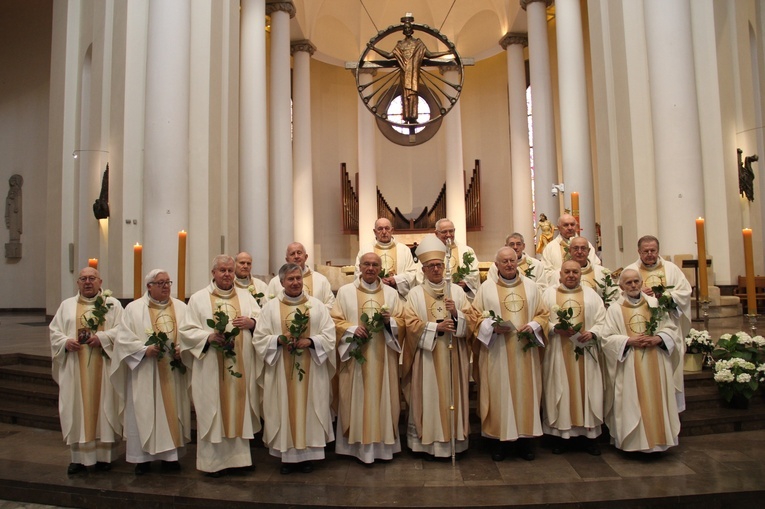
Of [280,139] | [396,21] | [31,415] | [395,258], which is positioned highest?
[396,21]

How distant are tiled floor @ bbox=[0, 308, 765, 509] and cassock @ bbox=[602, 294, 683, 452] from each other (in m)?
0.21

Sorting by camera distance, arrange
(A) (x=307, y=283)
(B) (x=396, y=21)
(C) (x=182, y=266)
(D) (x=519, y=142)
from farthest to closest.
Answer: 1. (B) (x=396, y=21)
2. (D) (x=519, y=142)
3. (A) (x=307, y=283)
4. (C) (x=182, y=266)

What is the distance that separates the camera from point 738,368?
592 centimetres

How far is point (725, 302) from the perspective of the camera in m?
8.86

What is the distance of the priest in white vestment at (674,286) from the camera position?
18.5 ft

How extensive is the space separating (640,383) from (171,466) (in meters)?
3.93

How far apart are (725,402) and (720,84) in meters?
5.75

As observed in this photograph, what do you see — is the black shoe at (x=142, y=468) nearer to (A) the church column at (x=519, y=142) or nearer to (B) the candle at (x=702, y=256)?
(B) the candle at (x=702, y=256)

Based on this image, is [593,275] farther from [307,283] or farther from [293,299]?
[293,299]

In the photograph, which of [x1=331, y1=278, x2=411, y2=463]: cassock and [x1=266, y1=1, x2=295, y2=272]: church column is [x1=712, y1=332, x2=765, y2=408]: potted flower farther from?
[x1=266, y1=1, x2=295, y2=272]: church column

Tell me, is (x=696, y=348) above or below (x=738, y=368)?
above

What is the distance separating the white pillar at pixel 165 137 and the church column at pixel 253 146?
3063 mm

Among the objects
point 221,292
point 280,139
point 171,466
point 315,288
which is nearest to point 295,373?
point 221,292

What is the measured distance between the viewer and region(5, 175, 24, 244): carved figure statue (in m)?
16.7
